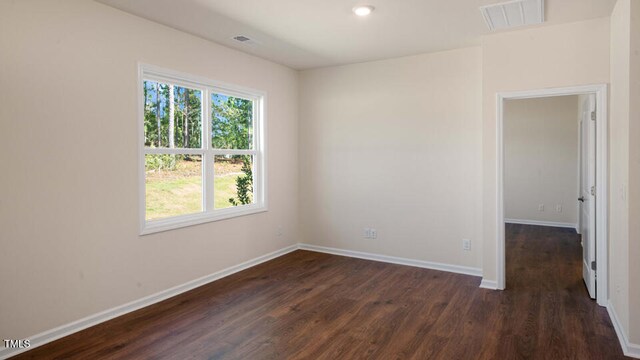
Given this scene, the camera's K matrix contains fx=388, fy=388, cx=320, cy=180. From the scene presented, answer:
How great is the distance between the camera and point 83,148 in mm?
3041

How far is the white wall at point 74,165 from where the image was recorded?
266cm

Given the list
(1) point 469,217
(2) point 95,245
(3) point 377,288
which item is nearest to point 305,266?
(3) point 377,288

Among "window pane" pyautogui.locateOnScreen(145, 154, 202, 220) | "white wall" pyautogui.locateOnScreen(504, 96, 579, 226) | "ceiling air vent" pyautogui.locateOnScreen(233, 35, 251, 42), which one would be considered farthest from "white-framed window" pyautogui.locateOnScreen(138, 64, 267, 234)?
"white wall" pyautogui.locateOnScreen(504, 96, 579, 226)

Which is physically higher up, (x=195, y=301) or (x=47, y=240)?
(x=47, y=240)

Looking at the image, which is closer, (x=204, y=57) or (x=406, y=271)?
(x=204, y=57)

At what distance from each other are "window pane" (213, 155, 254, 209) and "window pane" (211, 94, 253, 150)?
160 millimetres

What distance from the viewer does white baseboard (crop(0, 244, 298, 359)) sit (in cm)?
276

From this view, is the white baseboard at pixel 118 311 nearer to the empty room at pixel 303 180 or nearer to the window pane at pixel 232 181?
the empty room at pixel 303 180

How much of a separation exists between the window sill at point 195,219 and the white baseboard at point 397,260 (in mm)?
1092

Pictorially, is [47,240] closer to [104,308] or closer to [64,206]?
[64,206]

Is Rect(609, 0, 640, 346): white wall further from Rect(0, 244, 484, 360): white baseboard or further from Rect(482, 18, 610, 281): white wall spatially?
Rect(0, 244, 484, 360): white baseboard

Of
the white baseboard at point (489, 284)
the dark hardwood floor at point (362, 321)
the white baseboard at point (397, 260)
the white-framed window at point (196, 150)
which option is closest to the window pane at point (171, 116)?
the white-framed window at point (196, 150)

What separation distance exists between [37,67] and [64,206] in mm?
1019

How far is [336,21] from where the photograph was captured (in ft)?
11.8
